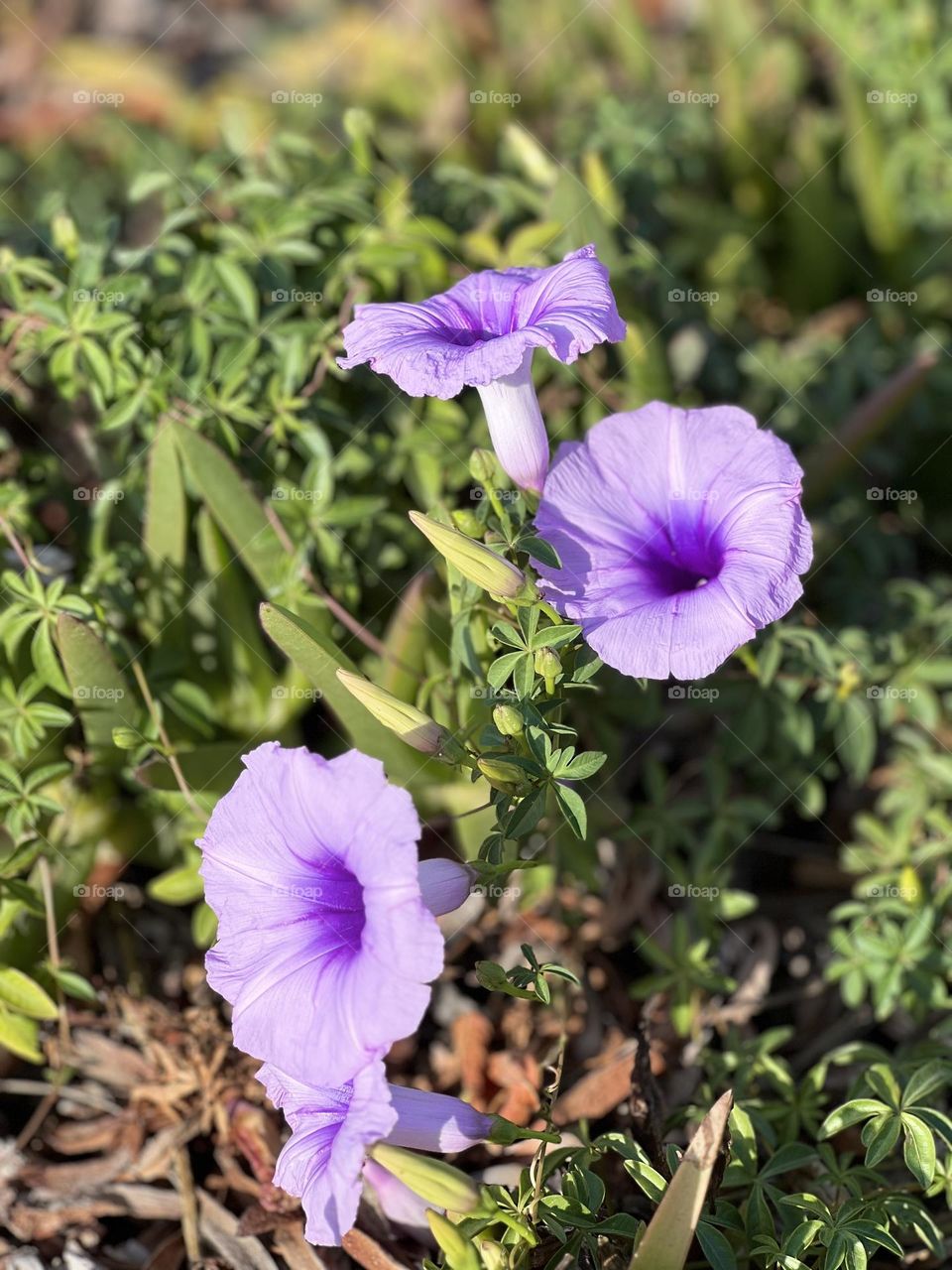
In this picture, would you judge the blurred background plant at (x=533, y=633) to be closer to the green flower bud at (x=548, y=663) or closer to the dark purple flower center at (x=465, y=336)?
the green flower bud at (x=548, y=663)

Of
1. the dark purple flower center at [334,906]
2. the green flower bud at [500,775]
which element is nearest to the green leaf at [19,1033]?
the dark purple flower center at [334,906]

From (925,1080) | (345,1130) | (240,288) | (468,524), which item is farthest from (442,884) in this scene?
(240,288)

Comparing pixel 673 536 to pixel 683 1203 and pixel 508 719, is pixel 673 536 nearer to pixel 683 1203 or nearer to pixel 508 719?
pixel 508 719

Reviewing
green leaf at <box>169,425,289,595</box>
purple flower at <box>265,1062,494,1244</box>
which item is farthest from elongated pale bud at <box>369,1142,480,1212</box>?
green leaf at <box>169,425,289,595</box>

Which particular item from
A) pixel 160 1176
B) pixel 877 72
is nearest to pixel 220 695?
pixel 160 1176

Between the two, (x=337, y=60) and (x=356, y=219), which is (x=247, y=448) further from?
(x=337, y=60)
